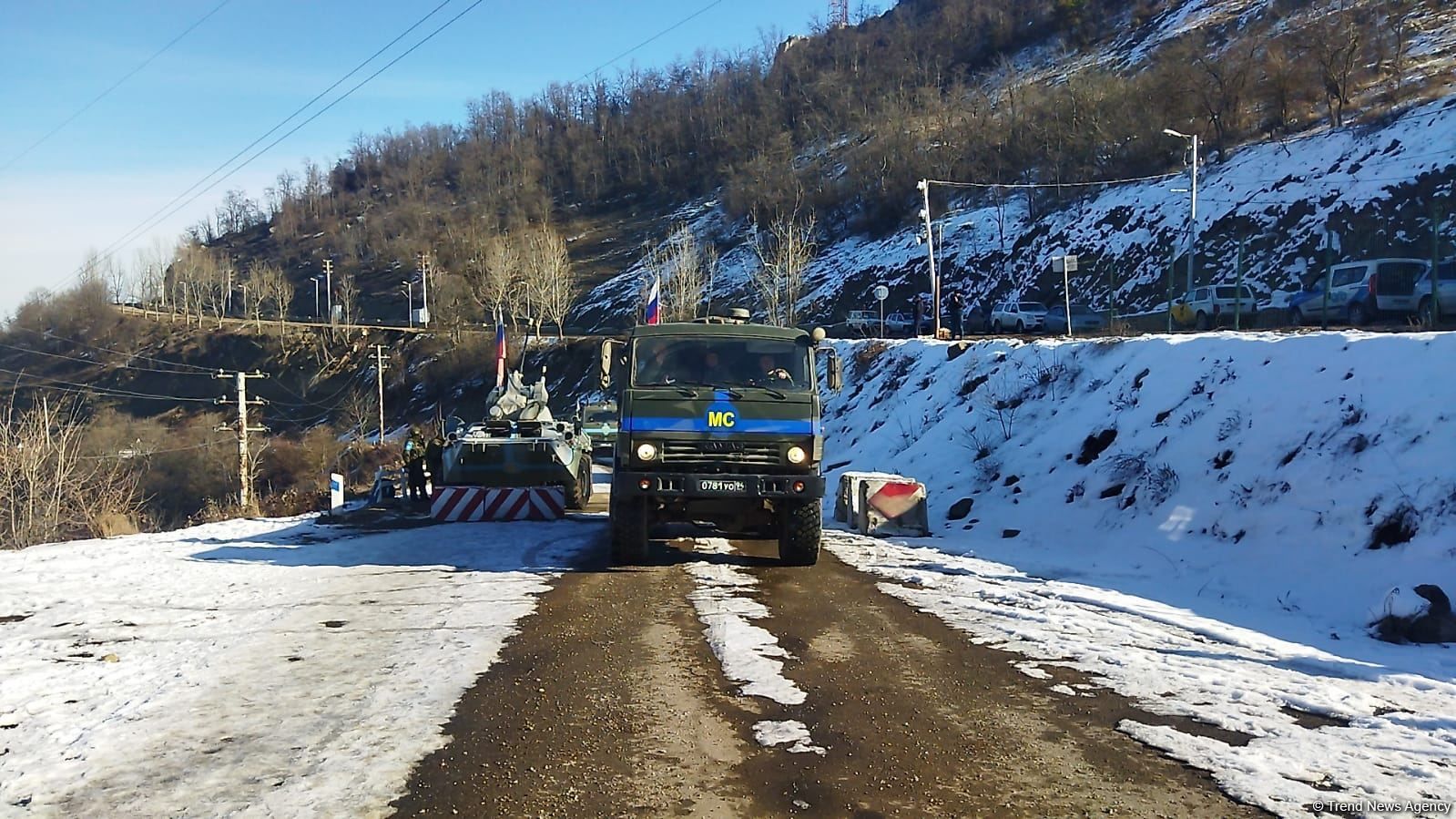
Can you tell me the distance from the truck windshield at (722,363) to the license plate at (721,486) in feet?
3.86

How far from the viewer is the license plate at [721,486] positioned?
1092 centimetres

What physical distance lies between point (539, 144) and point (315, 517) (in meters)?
144

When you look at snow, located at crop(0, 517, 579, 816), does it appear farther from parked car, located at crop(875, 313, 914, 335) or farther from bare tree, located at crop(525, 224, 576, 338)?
bare tree, located at crop(525, 224, 576, 338)

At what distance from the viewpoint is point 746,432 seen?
36.4 feet

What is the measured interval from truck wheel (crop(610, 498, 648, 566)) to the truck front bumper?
0.36m

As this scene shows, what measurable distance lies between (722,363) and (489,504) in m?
7.28

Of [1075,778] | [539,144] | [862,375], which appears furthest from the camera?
[539,144]

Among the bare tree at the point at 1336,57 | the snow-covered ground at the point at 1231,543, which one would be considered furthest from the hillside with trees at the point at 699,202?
the snow-covered ground at the point at 1231,543

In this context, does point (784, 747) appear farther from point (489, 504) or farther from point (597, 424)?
point (597, 424)

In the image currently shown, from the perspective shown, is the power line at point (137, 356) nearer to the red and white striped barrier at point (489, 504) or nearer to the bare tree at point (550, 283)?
the bare tree at point (550, 283)

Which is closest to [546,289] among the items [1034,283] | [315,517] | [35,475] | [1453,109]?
[1034,283]

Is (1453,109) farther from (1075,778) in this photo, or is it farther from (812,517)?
(1075,778)

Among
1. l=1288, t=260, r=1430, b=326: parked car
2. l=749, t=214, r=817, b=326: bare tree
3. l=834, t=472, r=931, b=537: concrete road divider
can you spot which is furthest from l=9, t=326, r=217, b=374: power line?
l=834, t=472, r=931, b=537: concrete road divider
